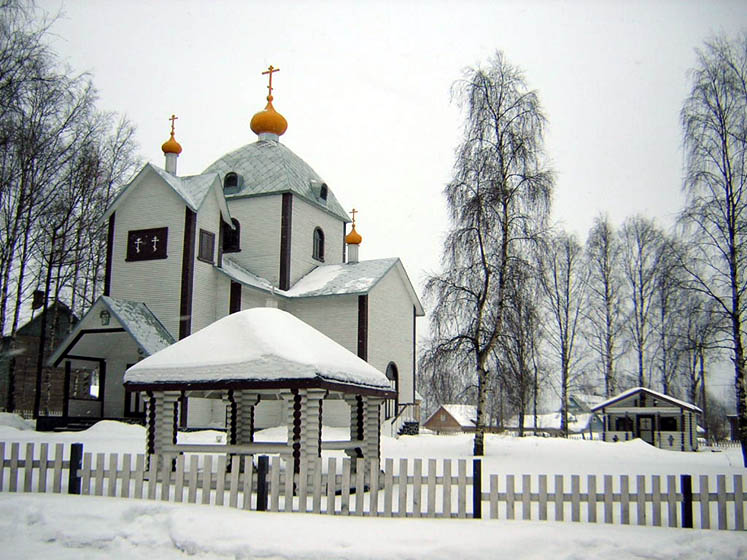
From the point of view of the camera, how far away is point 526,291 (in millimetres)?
20328

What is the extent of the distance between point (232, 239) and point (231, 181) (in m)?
2.53

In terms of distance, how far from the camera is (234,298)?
25.1 m

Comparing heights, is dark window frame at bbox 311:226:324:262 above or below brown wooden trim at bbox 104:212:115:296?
above

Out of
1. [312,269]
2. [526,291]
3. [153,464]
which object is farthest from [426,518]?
[312,269]

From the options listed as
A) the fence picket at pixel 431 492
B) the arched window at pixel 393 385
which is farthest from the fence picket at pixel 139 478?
the arched window at pixel 393 385

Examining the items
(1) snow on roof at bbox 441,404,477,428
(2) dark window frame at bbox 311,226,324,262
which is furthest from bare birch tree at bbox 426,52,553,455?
(1) snow on roof at bbox 441,404,477,428

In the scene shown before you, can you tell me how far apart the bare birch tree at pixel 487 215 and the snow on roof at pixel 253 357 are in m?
8.97

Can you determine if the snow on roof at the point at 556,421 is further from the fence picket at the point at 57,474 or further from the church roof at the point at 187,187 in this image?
the fence picket at the point at 57,474

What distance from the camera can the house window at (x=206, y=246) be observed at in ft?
81.9

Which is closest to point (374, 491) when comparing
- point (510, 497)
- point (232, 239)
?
point (510, 497)

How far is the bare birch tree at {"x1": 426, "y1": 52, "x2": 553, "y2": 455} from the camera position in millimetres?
20703

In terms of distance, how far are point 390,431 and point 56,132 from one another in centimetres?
1584

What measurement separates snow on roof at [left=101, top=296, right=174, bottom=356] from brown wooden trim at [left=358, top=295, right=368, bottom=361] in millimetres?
7025

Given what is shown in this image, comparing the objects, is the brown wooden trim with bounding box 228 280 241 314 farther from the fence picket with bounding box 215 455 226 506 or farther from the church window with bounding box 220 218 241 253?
the fence picket with bounding box 215 455 226 506
